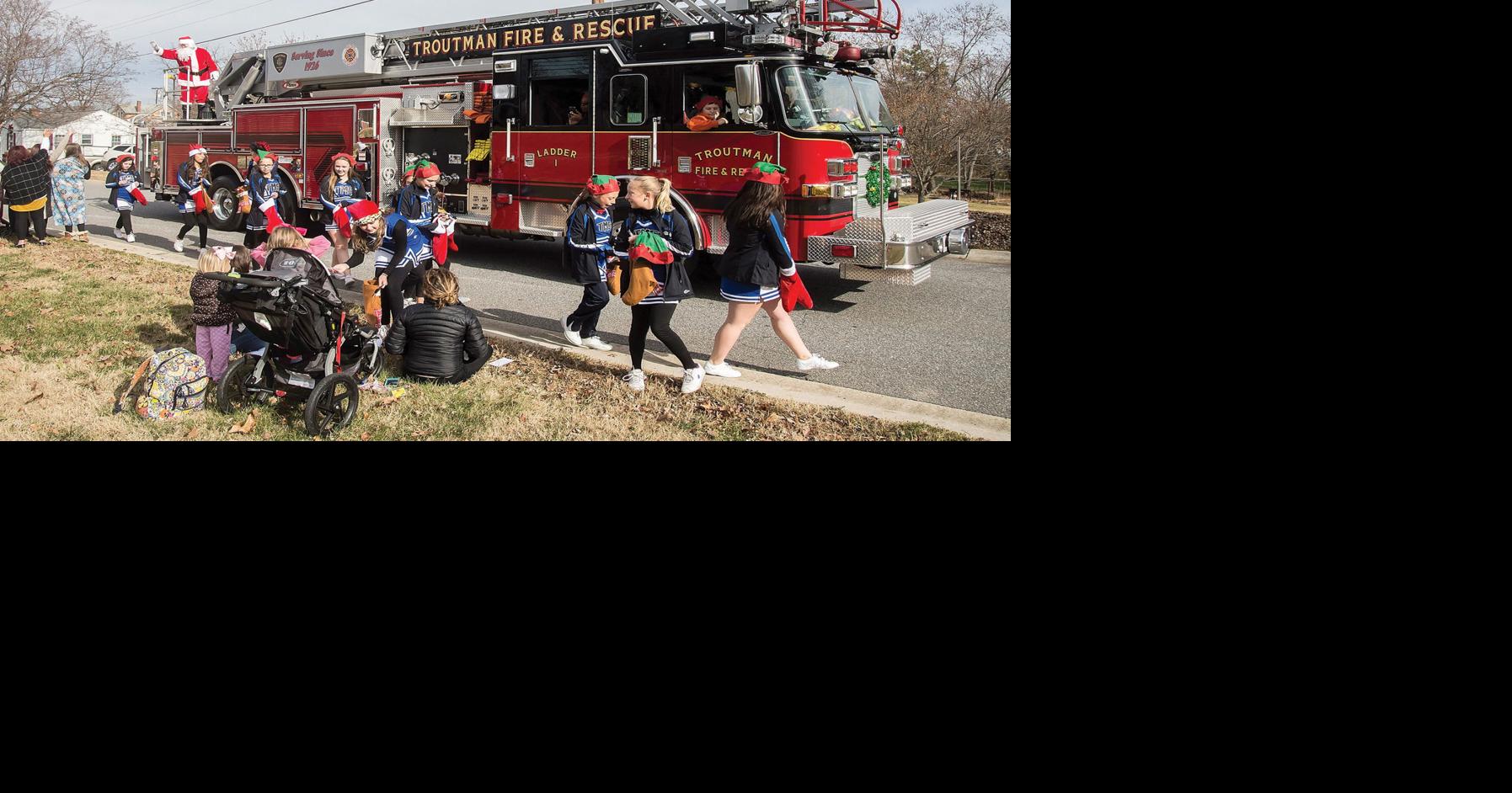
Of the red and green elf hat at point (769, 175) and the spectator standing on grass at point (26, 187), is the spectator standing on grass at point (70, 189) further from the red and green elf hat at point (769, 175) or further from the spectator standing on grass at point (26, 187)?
the red and green elf hat at point (769, 175)

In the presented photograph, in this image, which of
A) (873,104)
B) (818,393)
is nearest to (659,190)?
(818,393)

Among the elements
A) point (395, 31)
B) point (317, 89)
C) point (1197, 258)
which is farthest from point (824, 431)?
point (317, 89)

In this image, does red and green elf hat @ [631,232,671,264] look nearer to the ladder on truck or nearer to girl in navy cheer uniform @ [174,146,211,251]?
the ladder on truck

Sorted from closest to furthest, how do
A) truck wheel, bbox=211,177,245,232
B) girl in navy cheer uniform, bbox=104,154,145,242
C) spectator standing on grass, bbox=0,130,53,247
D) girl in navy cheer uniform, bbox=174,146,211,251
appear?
spectator standing on grass, bbox=0,130,53,247
girl in navy cheer uniform, bbox=174,146,211,251
girl in navy cheer uniform, bbox=104,154,145,242
truck wheel, bbox=211,177,245,232

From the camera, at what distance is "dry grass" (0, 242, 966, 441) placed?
535 cm

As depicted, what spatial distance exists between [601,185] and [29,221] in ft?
26.4

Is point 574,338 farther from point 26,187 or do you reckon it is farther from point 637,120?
point 26,187

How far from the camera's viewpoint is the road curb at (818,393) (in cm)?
555

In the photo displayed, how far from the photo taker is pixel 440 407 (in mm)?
5770

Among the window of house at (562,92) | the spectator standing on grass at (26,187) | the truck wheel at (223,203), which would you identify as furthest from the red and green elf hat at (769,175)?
the truck wheel at (223,203)

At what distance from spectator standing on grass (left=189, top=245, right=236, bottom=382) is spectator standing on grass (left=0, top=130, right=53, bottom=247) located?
21.8 ft

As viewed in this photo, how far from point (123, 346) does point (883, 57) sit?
21.3 feet

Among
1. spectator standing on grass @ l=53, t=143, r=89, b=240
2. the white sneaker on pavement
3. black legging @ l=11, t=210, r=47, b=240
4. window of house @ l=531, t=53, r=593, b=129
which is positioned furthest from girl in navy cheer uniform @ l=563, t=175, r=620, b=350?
spectator standing on grass @ l=53, t=143, r=89, b=240

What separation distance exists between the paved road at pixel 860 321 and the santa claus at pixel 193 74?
7.23 ft
